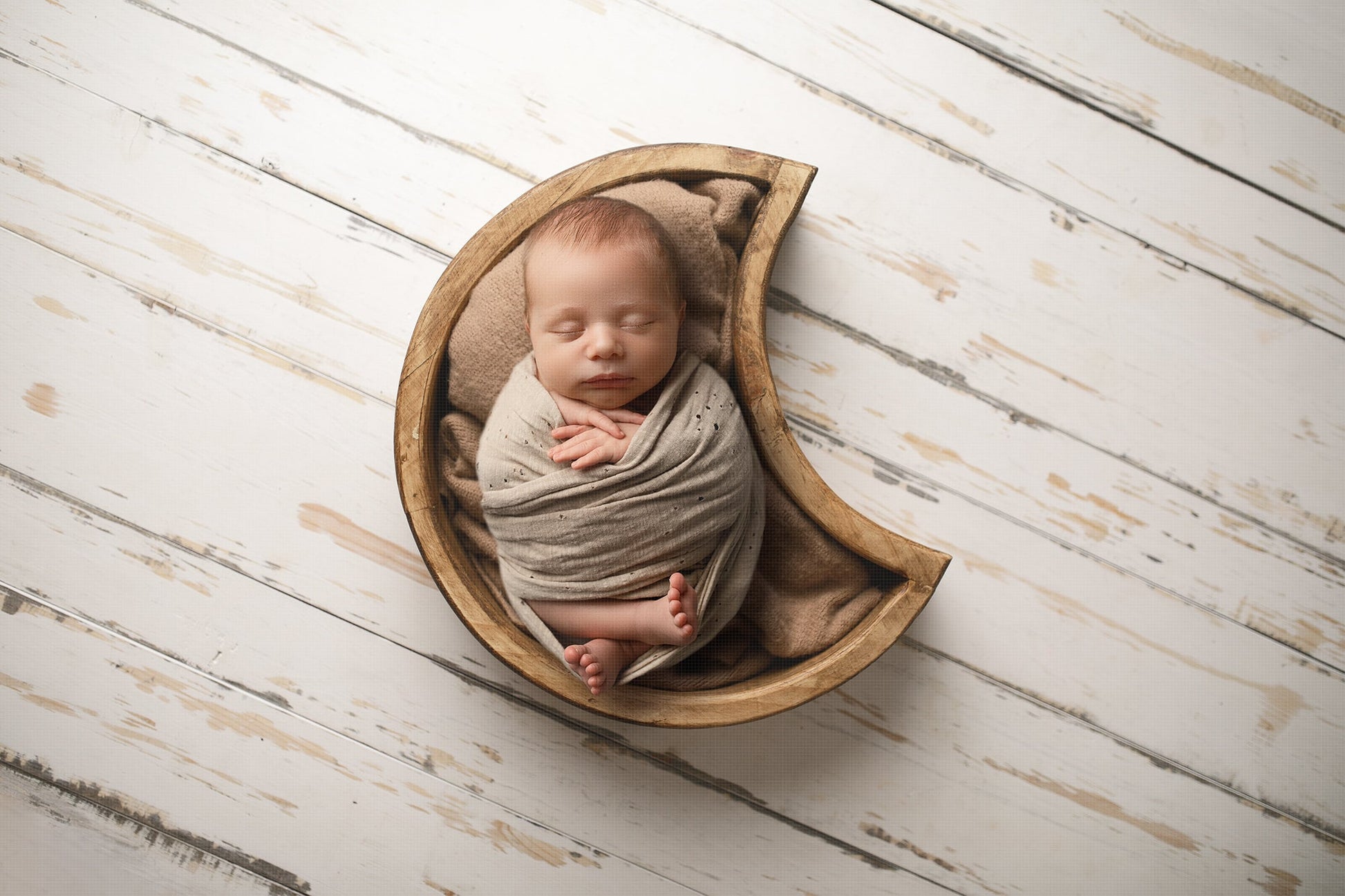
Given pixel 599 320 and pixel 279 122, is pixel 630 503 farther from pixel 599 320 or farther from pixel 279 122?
pixel 279 122

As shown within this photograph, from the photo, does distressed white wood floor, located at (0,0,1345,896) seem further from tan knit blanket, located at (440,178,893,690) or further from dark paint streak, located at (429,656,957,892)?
tan knit blanket, located at (440,178,893,690)

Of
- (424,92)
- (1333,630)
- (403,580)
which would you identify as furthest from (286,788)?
(1333,630)

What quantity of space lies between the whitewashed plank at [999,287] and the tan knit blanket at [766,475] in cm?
19

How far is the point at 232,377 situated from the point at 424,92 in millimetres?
472

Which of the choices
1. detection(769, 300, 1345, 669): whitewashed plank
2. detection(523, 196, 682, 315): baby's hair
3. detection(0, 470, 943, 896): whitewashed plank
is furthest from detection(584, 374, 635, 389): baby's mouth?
detection(0, 470, 943, 896): whitewashed plank

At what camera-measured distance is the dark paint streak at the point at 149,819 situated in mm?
1067

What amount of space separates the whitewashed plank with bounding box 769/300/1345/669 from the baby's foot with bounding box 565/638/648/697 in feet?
1.34

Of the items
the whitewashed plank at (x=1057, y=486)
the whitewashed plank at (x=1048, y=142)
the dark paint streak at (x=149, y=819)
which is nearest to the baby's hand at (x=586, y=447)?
the whitewashed plank at (x=1057, y=486)

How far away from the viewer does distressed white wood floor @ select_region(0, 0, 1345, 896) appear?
1.08 meters

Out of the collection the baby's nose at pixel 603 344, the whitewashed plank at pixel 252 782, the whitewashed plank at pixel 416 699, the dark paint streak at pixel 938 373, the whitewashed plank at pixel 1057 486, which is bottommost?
the whitewashed plank at pixel 252 782

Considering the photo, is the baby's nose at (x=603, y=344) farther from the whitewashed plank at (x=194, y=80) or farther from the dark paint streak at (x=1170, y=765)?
Result: the dark paint streak at (x=1170, y=765)

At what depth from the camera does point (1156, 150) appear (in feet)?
3.74

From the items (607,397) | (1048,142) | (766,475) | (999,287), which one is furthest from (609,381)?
(1048,142)

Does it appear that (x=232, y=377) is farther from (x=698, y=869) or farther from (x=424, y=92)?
(x=698, y=869)
